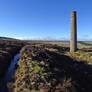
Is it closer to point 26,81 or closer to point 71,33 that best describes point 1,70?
point 26,81

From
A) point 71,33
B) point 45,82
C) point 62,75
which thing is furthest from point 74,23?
point 45,82

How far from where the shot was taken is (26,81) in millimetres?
9719

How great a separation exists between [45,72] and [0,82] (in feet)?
14.7

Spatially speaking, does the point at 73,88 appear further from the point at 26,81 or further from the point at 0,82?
the point at 0,82

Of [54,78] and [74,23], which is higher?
[74,23]

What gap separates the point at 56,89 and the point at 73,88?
4.72 feet

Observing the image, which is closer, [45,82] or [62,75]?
[45,82]

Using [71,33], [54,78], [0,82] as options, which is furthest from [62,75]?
[71,33]

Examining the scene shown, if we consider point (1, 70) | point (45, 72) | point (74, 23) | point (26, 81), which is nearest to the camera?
point (26, 81)

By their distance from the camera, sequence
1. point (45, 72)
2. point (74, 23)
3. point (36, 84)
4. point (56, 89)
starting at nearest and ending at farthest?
point (56, 89)
point (36, 84)
point (45, 72)
point (74, 23)

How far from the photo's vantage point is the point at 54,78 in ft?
32.1

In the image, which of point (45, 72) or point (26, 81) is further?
point (45, 72)

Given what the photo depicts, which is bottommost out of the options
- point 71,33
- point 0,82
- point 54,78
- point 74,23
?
point 0,82

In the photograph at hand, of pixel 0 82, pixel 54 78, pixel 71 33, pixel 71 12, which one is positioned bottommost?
pixel 0 82
